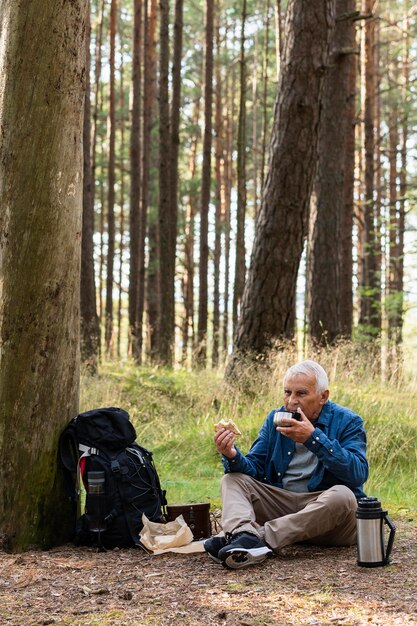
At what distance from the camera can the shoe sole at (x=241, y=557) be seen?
4477mm

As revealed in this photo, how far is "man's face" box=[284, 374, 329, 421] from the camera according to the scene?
4.92 m

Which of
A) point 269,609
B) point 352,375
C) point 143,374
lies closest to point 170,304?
point 143,374

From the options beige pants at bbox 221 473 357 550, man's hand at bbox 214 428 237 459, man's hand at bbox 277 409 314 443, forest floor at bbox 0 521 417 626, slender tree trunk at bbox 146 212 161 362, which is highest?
slender tree trunk at bbox 146 212 161 362

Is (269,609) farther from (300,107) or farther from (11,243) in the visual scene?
(300,107)

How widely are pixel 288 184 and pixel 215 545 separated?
720 cm

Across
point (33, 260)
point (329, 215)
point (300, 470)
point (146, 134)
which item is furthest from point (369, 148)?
point (33, 260)

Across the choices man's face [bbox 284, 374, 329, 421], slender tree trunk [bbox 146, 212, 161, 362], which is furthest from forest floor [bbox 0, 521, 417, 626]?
slender tree trunk [bbox 146, 212, 161, 362]

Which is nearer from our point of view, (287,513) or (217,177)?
(287,513)

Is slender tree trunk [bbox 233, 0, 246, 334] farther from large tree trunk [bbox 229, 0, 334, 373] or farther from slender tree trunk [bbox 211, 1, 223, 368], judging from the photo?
large tree trunk [bbox 229, 0, 334, 373]

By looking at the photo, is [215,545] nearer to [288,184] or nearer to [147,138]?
[288,184]

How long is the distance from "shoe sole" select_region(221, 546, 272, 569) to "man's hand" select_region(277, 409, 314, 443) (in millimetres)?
630

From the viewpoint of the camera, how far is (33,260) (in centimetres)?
504

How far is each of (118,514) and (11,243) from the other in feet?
5.72

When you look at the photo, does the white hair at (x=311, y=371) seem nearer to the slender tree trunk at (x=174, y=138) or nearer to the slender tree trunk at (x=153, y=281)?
the slender tree trunk at (x=174, y=138)
